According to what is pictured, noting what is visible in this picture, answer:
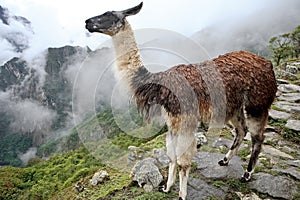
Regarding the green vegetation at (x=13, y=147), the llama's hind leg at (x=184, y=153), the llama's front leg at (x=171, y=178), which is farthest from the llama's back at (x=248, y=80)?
the green vegetation at (x=13, y=147)

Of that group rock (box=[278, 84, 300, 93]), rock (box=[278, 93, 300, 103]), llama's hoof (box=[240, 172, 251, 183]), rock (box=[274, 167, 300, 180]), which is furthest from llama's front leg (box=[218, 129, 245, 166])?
rock (box=[278, 84, 300, 93])

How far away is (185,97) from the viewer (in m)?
3.14

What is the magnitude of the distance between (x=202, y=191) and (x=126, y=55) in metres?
2.01

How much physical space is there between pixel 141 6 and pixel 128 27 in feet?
1.01

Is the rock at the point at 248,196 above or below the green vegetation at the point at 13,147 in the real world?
above

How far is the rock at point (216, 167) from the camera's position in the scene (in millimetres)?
3901

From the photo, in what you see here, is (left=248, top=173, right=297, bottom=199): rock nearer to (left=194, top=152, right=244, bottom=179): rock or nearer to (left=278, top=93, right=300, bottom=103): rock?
(left=194, top=152, right=244, bottom=179): rock

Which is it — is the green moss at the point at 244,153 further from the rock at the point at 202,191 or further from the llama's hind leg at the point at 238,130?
the rock at the point at 202,191

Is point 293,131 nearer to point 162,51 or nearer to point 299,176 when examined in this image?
point 299,176

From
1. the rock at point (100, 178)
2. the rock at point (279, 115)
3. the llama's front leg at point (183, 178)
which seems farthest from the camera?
the rock at point (279, 115)

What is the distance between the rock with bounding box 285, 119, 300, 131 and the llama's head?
3974mm

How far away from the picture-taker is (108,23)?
136 inches

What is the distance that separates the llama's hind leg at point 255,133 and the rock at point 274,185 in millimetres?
141

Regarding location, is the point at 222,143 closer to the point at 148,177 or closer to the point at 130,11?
the point at 148,177
